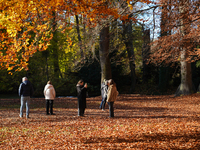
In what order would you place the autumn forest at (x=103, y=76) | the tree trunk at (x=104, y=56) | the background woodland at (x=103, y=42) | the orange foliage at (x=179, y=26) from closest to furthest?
the autumn forest at (x=103, y=76)
the background woodland at (x=103, y=42)
the orange foliage at (x=179, y=26)
the tree trunk at (x=104, y=56)

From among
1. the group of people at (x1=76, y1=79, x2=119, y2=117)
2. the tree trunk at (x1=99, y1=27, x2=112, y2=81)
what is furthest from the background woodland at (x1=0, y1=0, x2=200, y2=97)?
the group of people at (x1=76, y1=79, x2=119, y2=117)

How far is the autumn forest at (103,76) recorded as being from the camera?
7.05 metres

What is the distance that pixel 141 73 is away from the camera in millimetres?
33062

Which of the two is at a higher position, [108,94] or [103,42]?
[103,42]

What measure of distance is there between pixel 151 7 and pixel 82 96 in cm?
958

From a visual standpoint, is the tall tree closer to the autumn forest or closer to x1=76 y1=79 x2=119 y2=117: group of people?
the autumn forest

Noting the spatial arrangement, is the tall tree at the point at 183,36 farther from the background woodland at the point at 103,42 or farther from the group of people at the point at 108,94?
the group of people at the point at 108,94

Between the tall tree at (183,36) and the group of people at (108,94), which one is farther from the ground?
the tall tree at (183,36)

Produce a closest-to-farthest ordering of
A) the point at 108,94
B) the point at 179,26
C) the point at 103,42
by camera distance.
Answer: the point at 108,94 → the point at 179,26 → the point at 103,42

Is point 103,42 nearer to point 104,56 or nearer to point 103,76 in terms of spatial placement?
point 104,56

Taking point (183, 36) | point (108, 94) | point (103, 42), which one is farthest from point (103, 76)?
point (108, 94)

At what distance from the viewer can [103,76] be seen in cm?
1966

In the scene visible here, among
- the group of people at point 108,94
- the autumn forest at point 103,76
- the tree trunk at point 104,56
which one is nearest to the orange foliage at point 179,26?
the autumn forest at point 103,76

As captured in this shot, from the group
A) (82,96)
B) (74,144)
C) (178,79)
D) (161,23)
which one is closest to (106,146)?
(74,144)
